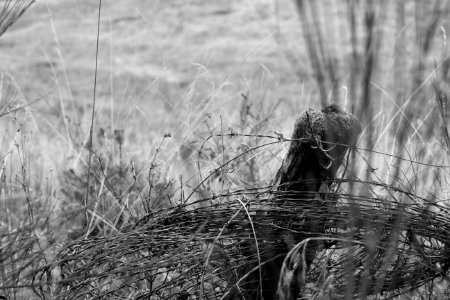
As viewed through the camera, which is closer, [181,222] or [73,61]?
[181,222]

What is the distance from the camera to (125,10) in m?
6.93

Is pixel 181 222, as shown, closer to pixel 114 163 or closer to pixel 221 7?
pixel 114 163

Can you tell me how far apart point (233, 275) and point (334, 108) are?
1.51 feet

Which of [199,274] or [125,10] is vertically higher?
[125,10]

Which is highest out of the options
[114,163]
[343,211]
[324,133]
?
[324,133]

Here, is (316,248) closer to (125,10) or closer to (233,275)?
(233,275)

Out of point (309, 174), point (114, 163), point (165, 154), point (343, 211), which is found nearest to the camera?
point (343, 211)

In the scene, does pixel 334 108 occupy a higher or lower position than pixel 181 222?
higher

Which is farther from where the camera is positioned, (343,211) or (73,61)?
(73,61)

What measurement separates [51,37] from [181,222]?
5.17m

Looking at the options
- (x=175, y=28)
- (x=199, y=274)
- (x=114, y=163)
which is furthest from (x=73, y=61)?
(x=199, y=274)

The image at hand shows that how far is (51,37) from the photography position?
22.0ft

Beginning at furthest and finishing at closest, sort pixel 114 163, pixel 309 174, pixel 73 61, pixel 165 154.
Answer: pixel 73 61 → pixel 114 163 → pixel 165 154 → pixel 309 174

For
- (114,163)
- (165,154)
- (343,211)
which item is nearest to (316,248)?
(343,211)
